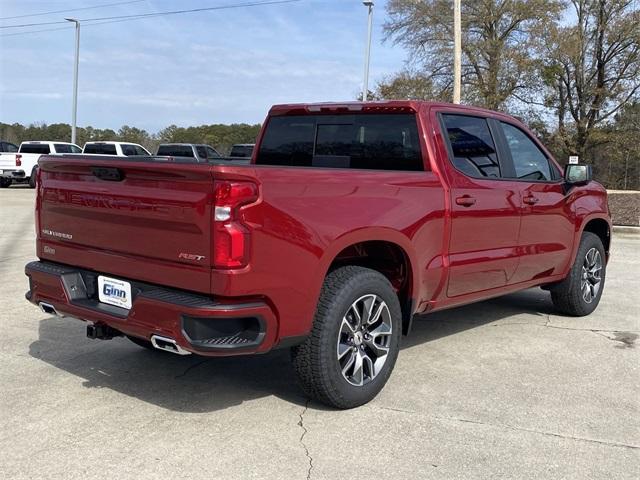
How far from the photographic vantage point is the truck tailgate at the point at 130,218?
3.28 meters

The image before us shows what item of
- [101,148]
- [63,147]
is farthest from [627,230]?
[63,147]

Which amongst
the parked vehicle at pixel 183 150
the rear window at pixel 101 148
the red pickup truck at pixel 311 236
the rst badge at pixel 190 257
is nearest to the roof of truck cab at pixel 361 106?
the red pickup truck at pixel 311 236

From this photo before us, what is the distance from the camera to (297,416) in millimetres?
3848

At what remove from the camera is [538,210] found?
553 cm

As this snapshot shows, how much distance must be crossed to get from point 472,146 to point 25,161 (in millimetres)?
24435

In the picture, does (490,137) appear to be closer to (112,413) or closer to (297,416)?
(297,416)

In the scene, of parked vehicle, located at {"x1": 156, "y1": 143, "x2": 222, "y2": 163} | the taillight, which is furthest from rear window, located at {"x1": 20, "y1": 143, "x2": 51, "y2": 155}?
the taillight

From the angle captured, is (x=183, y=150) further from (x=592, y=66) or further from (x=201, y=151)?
(x=592, y=66)

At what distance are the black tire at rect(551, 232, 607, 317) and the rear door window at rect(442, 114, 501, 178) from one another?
1.71 metres

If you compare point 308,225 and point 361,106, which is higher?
point 361,106

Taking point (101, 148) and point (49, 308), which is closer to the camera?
point (49, 308)

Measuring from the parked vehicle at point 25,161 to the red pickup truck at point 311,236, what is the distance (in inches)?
908

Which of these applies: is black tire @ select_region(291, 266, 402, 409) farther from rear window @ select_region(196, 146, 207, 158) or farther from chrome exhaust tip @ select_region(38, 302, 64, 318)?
rear window @ select_region(196, 146, 207, 158)

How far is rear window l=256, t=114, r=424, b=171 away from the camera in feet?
15.5
